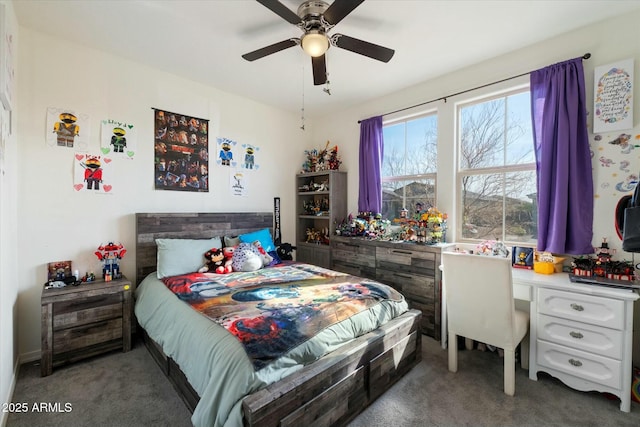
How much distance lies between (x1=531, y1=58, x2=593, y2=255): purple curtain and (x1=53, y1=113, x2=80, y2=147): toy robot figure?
4.12 m

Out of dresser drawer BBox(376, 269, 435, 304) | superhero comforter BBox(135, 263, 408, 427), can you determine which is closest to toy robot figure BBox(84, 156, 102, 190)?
superhero comforter BBox(135, 263, 408, 427)

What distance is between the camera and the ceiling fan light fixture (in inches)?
72.7

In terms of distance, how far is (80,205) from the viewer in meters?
2.52

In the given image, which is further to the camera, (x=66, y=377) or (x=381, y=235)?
(x=381, y=235)

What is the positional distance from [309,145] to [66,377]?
3781mm

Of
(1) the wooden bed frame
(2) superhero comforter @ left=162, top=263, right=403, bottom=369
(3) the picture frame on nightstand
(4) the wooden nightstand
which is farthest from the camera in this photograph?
(3) the picture frame on nightstand

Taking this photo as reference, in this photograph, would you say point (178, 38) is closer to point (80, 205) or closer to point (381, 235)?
point (80, 205)

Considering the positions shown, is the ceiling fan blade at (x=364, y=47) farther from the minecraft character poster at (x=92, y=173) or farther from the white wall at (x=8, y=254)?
the minecraft character poster at (x=92, y=173)

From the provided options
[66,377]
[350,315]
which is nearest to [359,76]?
[350,315]

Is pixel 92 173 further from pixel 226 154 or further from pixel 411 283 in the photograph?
pixel 411 283

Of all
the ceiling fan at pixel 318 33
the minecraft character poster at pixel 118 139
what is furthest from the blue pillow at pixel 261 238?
the ceiling fan at pixel 318 33

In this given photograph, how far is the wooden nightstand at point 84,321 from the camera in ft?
6.89

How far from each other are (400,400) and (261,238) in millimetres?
2181

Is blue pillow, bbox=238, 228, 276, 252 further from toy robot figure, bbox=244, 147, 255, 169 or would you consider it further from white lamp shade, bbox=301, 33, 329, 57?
white lamp shade, bbox=301, 33, 329, 57
